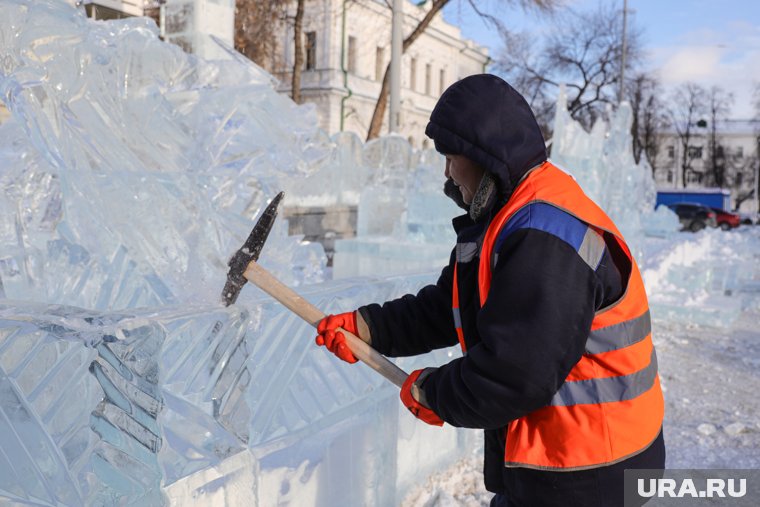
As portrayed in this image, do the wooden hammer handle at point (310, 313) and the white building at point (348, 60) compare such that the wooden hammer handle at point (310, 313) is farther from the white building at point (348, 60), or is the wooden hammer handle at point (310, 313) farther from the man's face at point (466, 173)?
the white building at point (348, 60)

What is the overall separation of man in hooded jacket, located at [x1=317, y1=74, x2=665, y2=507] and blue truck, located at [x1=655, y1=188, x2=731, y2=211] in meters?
37.9

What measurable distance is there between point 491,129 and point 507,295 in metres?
0.34

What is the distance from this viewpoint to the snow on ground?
10.8 feet

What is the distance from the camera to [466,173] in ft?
5.37

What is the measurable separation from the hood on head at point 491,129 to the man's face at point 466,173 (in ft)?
0.27

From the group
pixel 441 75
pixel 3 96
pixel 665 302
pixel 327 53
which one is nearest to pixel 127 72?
pixel 3 96

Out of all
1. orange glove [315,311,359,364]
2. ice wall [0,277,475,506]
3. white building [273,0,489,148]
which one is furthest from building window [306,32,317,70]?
orange glove [315,311,359,364]

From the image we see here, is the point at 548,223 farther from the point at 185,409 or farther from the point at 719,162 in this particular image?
the point at 719,162

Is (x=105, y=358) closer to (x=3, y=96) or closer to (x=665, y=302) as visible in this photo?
(x=3, y=96)

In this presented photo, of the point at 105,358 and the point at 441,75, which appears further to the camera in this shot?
the point at 441,75

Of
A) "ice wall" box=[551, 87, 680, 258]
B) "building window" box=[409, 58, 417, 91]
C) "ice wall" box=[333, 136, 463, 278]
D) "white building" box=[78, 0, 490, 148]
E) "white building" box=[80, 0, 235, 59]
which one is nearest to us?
"white building" box=[80, 0, 235, 59]

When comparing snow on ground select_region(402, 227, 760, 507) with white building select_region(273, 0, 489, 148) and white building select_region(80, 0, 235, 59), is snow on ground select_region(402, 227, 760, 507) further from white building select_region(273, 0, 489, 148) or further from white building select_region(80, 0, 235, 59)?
white building select_region(273, 0, 489, 148)

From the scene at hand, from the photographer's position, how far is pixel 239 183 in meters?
3.66

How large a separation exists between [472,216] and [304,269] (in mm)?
2268
